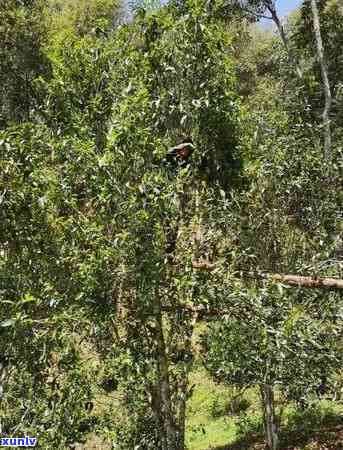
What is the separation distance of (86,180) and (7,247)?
101 cm

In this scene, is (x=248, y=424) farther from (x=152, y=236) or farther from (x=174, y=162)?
(x=152, y=236)

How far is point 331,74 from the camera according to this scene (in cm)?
1938

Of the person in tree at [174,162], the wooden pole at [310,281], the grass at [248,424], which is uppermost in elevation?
the person in tree at [174,162]

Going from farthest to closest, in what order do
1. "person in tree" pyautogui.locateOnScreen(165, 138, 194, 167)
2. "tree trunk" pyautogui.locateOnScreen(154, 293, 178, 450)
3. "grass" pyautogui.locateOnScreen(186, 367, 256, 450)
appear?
"grass" pyautogui.locateOnScreen(186, 367, 256, 450) → "tree trunk" pyautogui.locateOnScreen(154, 293, 178, 450) → "person in tree" pyautogui.locateOnScreen(165, 138, 194, 167)

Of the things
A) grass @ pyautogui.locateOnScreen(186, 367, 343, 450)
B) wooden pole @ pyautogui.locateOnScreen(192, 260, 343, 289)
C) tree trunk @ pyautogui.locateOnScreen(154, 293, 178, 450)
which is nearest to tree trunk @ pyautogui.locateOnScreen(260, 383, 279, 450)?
grass @ pyautogui.locateOnScreen(186, 367, 343, 450)

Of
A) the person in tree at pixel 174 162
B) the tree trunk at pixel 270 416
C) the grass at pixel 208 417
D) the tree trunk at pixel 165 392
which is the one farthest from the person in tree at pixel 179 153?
the grass at pixel 208 417

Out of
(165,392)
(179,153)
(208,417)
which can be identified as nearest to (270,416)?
(165,392)

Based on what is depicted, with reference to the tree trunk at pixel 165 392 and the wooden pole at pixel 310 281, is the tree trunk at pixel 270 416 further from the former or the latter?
the wooden pole at pixel 310 281

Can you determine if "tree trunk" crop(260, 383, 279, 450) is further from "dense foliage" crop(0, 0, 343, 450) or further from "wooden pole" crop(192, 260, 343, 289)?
"wooden pole" crop(192, 260, 343, 289)

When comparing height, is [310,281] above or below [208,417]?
above

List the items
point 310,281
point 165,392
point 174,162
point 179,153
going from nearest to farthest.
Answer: point 174,162 → point 179,153 → point 165,392 → point 310,281

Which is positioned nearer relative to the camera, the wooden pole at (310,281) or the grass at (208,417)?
the wooden pole at (310,281)

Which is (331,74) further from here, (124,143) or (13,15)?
(124,143)

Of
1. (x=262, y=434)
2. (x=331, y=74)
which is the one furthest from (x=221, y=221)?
(x=331, y=74)
